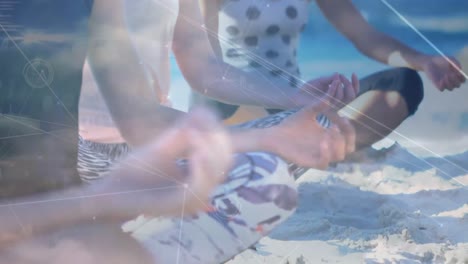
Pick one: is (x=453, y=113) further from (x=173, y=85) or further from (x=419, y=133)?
(x=173, y=85)

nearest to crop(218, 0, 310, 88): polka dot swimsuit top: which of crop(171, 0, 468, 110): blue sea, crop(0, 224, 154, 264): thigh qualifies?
crop(171, 0, 468, 110): blue sea

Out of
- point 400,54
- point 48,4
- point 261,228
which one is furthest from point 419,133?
point 48,4

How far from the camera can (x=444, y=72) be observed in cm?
209

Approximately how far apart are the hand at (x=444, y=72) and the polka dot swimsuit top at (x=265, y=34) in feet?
1.23

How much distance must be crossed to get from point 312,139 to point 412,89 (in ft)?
1.04

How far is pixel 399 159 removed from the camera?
2.10 meters

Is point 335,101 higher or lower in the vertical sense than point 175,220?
higher

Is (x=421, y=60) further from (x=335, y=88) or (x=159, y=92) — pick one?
(x=159, y=92)

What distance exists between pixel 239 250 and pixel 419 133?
62 cm

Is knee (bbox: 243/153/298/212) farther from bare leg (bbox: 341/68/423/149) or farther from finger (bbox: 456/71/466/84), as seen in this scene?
finger (bbox: 456/71/466/84)

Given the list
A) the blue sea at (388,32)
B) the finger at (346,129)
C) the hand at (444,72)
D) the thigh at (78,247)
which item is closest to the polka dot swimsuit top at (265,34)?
the blue sea at (388,32)

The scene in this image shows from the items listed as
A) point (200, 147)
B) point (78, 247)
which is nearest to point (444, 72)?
point (200, 147)

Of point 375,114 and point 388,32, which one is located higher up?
point 388,32

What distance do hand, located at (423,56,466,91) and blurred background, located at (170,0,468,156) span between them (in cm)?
2
